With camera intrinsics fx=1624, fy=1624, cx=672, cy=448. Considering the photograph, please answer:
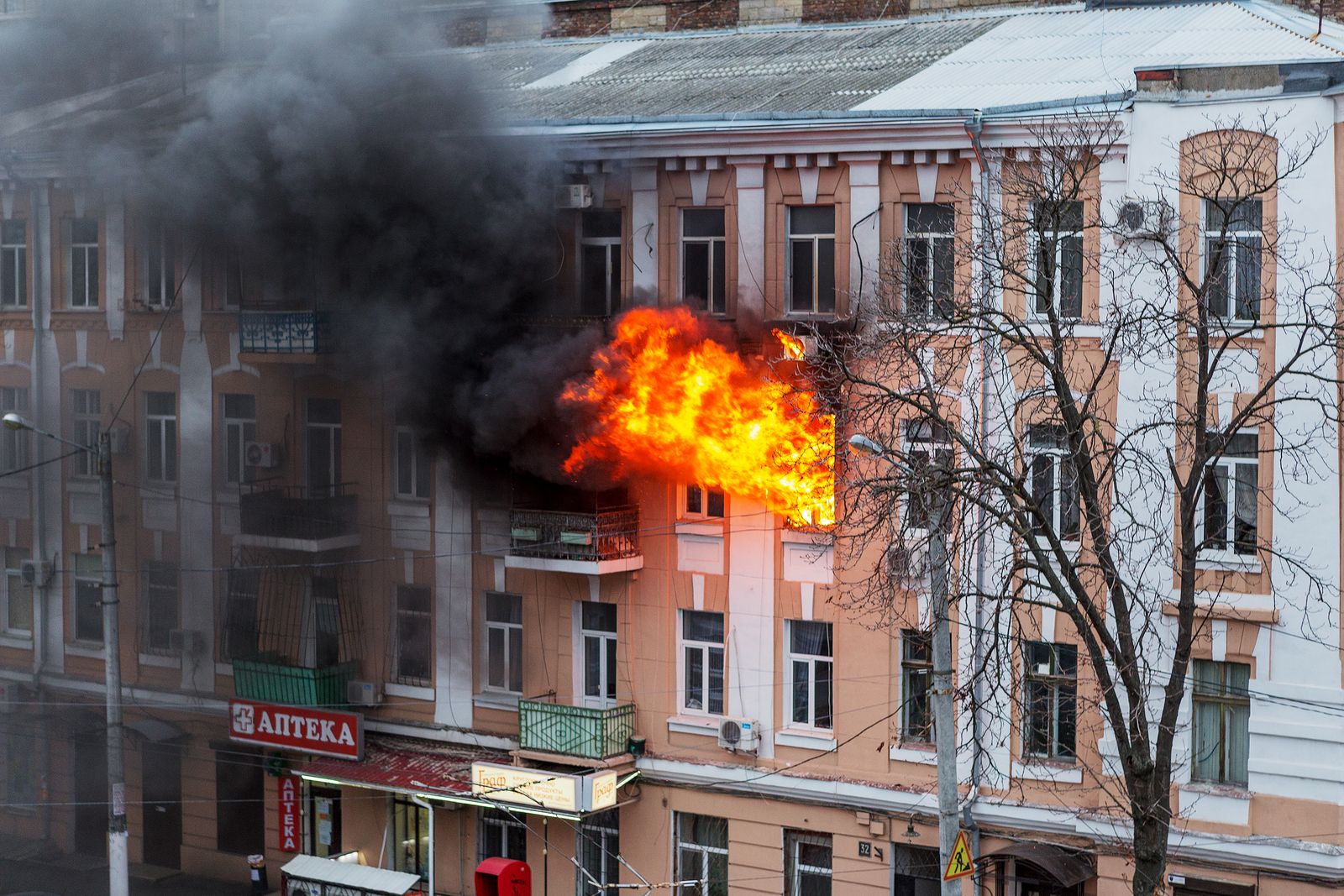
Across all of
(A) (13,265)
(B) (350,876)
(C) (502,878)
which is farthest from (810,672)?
(A) (13,265)

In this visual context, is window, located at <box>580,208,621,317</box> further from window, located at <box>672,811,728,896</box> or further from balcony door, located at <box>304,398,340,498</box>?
window, located at <box>672,811,728,896</box>

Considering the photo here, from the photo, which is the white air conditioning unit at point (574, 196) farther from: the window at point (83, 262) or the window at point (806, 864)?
the window at point (806, 864)

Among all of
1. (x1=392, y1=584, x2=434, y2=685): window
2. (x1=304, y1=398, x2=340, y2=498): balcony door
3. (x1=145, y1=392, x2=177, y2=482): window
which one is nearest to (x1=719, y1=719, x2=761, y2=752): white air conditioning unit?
(x1=392, y1=584, x2=434, y2=685): window

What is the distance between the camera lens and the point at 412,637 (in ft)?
73.8

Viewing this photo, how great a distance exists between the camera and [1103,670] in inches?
509

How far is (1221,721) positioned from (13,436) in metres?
18.3

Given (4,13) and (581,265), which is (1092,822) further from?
(4,13)

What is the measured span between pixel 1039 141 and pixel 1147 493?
3867mm

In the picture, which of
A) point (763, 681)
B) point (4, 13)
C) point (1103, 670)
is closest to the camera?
point (1103, 670)

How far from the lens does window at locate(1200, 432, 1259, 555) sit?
666 inches

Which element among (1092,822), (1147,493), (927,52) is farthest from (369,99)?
(1092,822)

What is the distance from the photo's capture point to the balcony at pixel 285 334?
22.2 metres

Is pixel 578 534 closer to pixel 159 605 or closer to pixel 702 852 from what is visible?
pixel 702 852

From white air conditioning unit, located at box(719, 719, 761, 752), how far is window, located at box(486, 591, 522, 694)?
3275 mm
